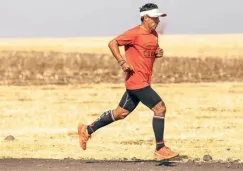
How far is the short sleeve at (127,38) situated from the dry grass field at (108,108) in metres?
2.64

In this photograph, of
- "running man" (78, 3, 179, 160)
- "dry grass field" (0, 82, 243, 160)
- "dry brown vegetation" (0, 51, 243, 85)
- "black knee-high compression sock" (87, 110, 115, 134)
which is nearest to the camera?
"running man" (78, 3, 179, 160)

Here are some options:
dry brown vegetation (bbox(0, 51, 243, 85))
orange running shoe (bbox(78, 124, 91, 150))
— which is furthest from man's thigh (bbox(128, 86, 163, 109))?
dry brown vegetation (bbox(0, 51, 243, 85))

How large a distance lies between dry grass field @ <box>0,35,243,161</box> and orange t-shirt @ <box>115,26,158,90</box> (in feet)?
7.55

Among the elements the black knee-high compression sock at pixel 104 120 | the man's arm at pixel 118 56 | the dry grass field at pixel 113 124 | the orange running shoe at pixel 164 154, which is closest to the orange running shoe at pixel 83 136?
the black knee-high compression sock at pixel 104 120

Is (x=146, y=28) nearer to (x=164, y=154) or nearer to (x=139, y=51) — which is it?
(x=139, y=51)

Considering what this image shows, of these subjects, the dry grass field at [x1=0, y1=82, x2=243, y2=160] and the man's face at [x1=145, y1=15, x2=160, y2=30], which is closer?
the man's face at [x1=145, y1=15, x2=160, y2=30]

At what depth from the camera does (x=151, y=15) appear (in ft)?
35.9

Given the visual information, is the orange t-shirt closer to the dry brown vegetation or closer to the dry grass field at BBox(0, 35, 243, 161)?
the dry grass field at BBox(0, 35, 243, 161)

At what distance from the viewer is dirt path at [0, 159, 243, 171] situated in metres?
10.8

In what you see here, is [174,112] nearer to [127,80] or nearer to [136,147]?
[136,147]

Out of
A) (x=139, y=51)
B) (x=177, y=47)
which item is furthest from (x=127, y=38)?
(x=177, y=47)

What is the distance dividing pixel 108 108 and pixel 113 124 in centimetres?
506

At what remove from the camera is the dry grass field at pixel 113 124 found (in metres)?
14.4

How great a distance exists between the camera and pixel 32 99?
1084 inches
